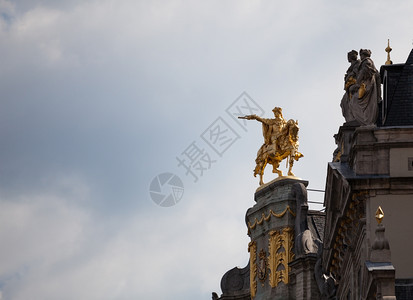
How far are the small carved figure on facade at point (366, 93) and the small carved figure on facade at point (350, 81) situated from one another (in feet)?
1.88

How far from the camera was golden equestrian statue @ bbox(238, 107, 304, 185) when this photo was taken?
86875 millimetres

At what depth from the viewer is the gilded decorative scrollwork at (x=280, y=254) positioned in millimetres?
84438

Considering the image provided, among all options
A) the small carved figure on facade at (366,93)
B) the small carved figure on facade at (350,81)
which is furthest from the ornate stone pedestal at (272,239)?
the small carved figure on facade at (366,93)

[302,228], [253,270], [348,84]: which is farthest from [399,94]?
[253,270]

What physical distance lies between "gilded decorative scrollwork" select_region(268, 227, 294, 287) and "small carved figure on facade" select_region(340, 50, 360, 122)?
18080 millimetres

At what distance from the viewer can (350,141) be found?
217ft

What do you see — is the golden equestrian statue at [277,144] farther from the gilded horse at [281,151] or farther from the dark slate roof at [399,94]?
the dark slate roof at [399,94]

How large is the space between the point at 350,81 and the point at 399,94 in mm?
1987

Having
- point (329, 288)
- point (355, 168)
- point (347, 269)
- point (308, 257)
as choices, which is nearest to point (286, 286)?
point (308, 257)

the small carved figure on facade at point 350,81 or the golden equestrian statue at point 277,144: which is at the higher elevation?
the golden equestrian statue at point 277,144

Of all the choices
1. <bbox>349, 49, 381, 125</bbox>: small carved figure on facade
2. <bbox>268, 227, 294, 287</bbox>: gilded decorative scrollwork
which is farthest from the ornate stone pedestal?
<bbox>349, 49, 381, 125</bbox>: small carved figure on facade

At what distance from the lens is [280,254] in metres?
84.9

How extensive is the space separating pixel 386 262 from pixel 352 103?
30.0ft

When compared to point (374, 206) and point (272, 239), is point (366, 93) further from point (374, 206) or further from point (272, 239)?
point (272, 239)
